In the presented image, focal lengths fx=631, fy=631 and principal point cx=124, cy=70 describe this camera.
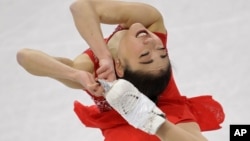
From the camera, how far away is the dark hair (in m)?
1.84

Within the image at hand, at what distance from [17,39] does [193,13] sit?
0.90 metres

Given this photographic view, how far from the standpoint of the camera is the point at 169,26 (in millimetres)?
3135

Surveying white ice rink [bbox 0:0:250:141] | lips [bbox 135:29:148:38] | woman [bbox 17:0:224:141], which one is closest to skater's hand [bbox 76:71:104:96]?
woman [bbox 17:0:224:141]

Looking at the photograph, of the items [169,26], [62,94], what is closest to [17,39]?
[62,94]

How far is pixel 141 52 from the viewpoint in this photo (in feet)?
5.98

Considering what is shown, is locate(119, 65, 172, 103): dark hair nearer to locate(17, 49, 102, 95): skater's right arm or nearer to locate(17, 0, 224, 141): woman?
locate(17, 0, 224, 141): woman

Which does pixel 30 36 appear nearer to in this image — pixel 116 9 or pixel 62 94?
pixel 62 94

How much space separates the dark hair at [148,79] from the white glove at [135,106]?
27 centimetres

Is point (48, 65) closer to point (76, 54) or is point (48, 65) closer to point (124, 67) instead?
point (124, 67)

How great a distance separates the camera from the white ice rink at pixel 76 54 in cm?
269

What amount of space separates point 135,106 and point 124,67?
0.33m

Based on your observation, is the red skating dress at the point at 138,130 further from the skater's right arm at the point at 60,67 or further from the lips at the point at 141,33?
the lips at the point at 141,33

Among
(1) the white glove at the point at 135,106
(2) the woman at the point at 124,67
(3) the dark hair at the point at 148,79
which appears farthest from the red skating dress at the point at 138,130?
(1) the white glove at the point at 135,106

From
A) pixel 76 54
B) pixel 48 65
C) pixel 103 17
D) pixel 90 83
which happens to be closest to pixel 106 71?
pixel 90 83
